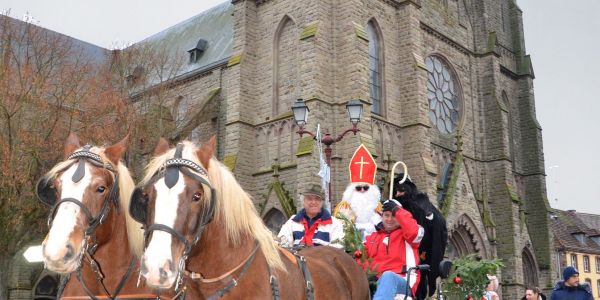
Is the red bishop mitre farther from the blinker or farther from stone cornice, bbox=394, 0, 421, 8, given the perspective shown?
stone cornice, bbox=394, 0, 421, 8

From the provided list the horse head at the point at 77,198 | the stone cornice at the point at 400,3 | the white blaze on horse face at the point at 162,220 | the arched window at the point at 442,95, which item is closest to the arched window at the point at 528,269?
the arched window at the point at 442,95

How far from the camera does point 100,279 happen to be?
17.7 feet

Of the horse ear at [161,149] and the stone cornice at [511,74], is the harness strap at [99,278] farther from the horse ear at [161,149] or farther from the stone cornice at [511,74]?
the stone cornice at [511,74]

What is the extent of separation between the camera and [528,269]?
31.2m

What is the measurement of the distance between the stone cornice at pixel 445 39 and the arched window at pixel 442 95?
0.90 m

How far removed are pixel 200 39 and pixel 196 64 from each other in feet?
6.01

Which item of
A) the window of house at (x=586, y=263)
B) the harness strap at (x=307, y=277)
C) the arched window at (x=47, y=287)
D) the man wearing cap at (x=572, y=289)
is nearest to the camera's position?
the harness strap at (x=307, y=277)

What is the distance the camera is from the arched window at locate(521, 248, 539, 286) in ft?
99.9

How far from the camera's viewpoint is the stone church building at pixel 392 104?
22.1m

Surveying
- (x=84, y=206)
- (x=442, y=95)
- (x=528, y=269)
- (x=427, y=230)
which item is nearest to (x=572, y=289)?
(x=427, y=230)

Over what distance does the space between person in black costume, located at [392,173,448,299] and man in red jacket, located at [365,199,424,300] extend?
41 cm

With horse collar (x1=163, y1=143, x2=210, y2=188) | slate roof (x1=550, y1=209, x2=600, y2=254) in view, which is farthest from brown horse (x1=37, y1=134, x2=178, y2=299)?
slate roof (x1=550, y1=209, x2=600, y2=254)

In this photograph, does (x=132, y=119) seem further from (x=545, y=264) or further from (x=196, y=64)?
(x=545, y=264)

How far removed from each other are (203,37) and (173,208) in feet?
105
